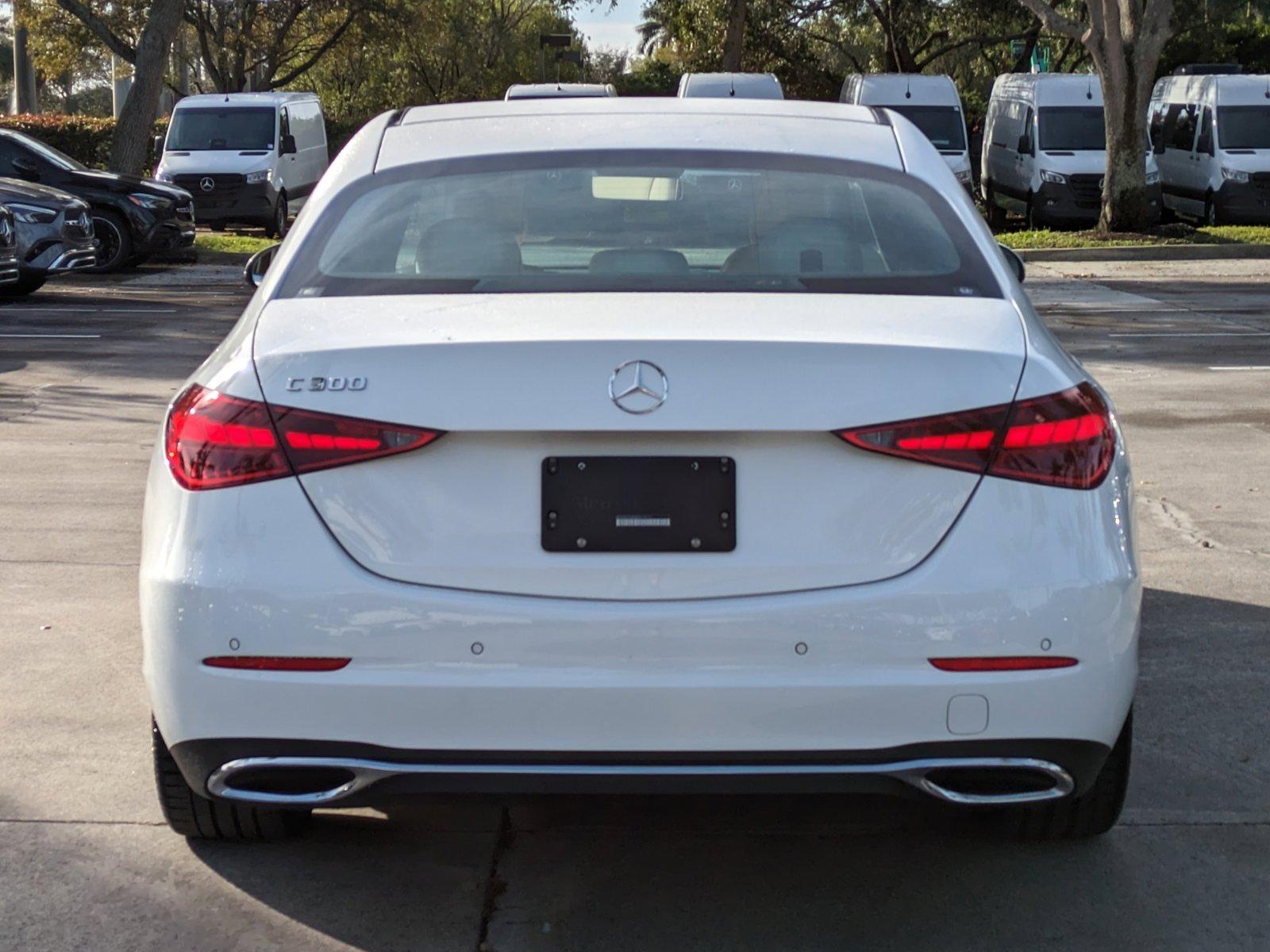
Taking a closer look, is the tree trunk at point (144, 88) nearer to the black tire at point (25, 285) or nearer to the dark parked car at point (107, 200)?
the dark parked car at point (107, 200)

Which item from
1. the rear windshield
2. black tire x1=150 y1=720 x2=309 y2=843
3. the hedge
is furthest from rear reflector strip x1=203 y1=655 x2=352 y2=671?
the hedge

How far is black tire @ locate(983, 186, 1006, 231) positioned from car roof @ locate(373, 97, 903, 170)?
2796 cm

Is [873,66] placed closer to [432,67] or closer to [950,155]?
[432,67]

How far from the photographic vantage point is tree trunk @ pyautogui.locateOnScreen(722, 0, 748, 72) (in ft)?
136

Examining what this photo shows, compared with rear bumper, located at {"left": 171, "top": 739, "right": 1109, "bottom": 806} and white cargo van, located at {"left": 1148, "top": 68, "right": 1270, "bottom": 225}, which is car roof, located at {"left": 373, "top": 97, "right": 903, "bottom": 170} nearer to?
rear bumper, located at {"left": 171, "top": 739, "right": 1109, "bottom": 806}

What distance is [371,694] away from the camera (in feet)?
10.5

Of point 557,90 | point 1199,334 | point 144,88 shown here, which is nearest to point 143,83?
point 144,88

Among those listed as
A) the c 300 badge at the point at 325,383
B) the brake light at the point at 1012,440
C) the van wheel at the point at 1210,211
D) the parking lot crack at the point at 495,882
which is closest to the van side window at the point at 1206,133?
the van wheel at the point at 1210,211

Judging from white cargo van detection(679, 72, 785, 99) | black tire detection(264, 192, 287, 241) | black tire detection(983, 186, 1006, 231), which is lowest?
black tire detection(983, 186, 1006, 231)

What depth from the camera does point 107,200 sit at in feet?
67.4

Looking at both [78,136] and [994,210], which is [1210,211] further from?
[78,136]

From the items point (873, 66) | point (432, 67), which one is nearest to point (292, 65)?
point (432, 67)

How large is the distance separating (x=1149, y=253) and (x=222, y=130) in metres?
13.9

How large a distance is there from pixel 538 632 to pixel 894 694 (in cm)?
64
